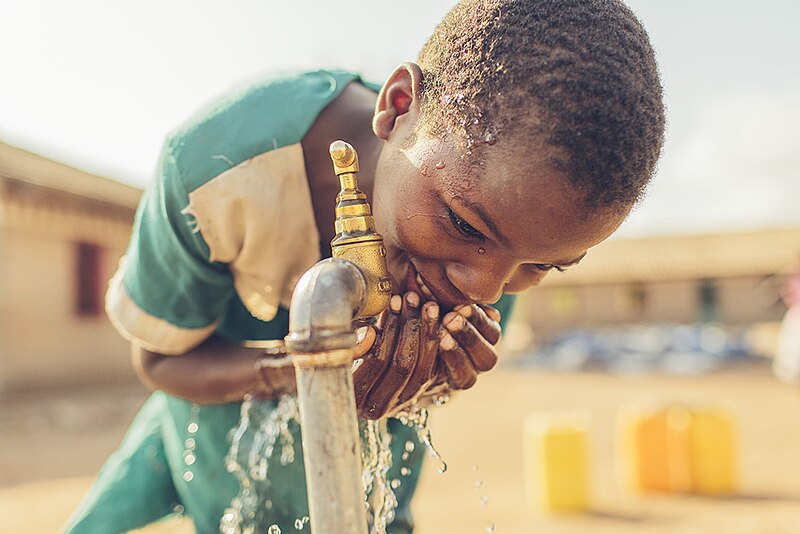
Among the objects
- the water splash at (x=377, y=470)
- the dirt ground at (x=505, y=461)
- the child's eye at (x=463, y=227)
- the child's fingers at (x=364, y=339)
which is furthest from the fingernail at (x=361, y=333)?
the dirt ground at (x=505, y=461)

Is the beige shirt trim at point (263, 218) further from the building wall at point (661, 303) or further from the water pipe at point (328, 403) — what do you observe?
the building wall at point (661, 303)

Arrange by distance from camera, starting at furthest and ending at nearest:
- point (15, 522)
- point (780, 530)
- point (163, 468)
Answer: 1. point (15, 522)
2. point (780, 530)
3. point (163, 468)

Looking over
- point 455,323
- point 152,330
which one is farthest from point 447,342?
point 152,330

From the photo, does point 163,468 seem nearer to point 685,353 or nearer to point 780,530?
point 780,530

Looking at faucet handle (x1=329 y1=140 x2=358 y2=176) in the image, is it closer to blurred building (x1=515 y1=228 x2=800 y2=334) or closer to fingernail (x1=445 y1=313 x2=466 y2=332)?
fingernail (x1=445 y1=313 x2=466 y2=332)

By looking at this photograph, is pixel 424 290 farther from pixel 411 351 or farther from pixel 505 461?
pixel 505 461

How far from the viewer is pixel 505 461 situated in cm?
757

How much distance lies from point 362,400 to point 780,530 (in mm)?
4853

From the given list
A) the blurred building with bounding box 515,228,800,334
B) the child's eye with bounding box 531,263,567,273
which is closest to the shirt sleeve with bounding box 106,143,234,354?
the child's eye with bounding box 531,263,567,273

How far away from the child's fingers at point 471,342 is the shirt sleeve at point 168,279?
59 centimetres

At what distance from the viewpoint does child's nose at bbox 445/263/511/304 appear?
123 centimetres

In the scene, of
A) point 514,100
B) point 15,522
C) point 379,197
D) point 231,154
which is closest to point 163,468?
point 231,154

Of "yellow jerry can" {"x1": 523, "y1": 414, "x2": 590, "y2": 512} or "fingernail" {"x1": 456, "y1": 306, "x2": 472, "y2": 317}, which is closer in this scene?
"fingernail" {"x1": 456, "y1": 306, "x2": 472, "y2": 317}

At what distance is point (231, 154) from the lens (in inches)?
60.2
